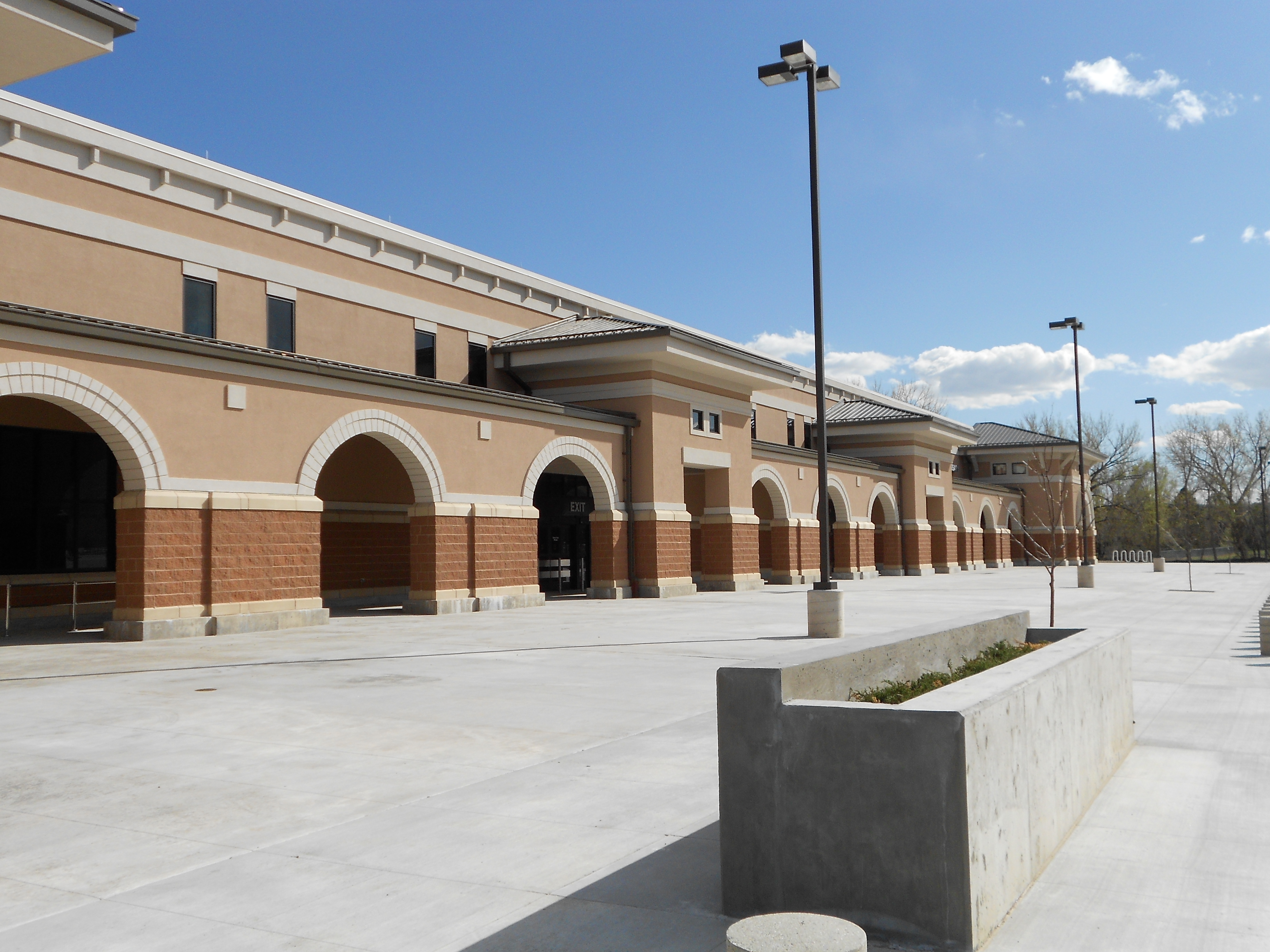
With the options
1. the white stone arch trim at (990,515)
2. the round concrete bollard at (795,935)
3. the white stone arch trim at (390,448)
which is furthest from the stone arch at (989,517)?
the round concrete bollard at (795,935)

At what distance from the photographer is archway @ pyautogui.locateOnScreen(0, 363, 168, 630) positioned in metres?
20.4

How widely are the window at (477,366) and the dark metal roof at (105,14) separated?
2039 cm

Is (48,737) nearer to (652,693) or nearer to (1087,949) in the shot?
(652,693)

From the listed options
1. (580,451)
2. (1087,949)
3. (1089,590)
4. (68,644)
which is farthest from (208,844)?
(1089,590)

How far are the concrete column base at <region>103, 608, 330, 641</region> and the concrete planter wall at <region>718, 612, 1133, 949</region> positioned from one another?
50.5 ft

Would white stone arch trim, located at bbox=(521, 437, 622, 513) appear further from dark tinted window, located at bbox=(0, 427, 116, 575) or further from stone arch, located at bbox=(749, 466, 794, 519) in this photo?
dark tinted window, located at bbox=(0, 427, 116, 575)

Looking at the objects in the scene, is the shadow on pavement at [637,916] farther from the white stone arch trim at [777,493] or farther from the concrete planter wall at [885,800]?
the white stone arch trim at [777,493]

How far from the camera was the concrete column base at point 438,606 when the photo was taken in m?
23.9

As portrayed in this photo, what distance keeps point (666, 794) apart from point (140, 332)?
1460 centimetres

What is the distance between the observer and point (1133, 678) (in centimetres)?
1205

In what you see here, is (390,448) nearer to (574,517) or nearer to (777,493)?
(574,517)

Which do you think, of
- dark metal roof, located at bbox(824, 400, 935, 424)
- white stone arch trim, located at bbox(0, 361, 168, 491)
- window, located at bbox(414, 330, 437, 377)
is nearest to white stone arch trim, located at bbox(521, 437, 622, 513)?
window, located at bbox(414, 330, 437, 377)

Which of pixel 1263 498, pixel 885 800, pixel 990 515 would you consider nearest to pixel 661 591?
pixel 885 800

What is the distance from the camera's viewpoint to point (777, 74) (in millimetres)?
16641
